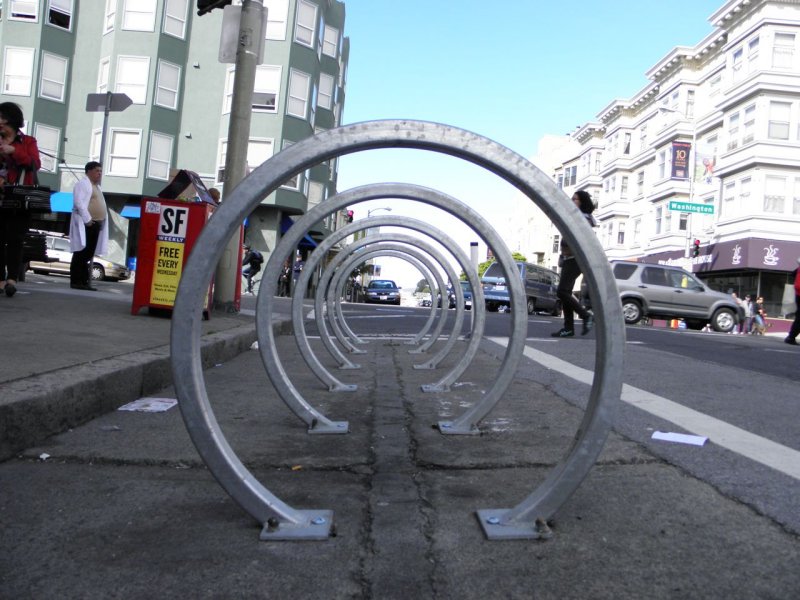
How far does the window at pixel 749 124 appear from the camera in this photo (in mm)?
33125

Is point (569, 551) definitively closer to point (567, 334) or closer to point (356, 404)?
point (356, 404)

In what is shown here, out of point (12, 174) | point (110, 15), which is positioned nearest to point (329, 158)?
point (12, 174)

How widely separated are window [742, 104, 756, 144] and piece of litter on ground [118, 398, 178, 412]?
34636mm

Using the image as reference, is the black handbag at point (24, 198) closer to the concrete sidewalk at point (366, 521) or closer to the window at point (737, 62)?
the concrete sidewalk at point (366, 521)

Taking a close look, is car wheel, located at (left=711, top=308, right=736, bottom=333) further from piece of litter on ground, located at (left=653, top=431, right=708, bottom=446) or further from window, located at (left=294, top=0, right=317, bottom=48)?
window, located at (left=294, top=0, right=317, bottom=48)

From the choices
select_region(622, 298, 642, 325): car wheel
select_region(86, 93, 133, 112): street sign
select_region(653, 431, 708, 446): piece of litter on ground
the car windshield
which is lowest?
select_region(653, 431, 708, 446): piece of litter on ground

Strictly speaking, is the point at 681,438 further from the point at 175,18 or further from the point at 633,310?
the point at 175,18

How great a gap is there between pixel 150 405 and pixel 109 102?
9.08 metres

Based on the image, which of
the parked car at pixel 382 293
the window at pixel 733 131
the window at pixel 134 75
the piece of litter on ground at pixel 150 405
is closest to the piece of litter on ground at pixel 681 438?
the piece of litter on ground at pixel 150 405

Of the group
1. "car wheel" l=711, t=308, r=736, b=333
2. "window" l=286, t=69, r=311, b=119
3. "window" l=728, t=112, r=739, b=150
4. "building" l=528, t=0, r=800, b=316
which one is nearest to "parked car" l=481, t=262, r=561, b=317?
"car wheel" l=711, t=308, r=736, b=333

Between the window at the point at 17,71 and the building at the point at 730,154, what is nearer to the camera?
the window at the point at 17,71

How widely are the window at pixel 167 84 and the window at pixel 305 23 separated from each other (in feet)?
18.0

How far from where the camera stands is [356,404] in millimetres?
4328

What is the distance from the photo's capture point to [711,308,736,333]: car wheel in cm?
2184
